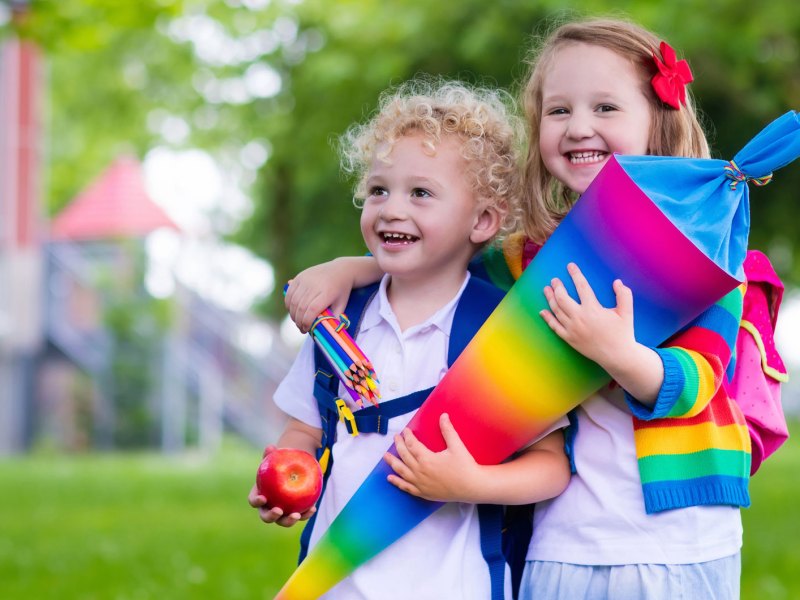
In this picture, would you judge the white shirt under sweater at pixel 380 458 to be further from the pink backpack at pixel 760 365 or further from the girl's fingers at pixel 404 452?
the pink backpack at pixel 760 365

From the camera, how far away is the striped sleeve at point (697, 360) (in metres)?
2.26

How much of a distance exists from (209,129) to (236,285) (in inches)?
389

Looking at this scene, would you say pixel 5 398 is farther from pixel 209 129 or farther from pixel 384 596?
pixel 384 596

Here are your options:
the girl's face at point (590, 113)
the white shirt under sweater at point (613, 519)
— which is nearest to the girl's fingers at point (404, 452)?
the white shirt under sweater at point (613, 519)

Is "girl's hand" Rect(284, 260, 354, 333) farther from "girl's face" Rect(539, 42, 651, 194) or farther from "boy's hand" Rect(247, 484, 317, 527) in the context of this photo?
"girl's face" Rect(539, 42, 651, 194)

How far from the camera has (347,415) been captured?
2564 mm

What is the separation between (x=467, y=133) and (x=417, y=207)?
24 centimetres

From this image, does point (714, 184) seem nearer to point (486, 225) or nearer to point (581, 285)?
point (581, 285)

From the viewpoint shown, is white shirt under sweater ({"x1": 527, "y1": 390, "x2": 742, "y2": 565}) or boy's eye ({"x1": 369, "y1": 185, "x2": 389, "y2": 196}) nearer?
white shirt under sweater ({"x1": 527, "y1": 390, "x2": 742, "y2": 565})

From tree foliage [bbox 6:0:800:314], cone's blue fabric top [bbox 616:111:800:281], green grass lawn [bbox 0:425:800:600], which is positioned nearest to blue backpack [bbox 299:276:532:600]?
cone's blue fabric top [bbox 616:111:800:281]

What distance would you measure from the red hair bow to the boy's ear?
48cm

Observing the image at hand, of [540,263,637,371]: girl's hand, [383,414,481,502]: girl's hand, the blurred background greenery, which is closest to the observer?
[540,263,637,371]: girl's hand

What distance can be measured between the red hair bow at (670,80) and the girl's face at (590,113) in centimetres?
5

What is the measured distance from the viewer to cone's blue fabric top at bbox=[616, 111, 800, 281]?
90.1 inches
